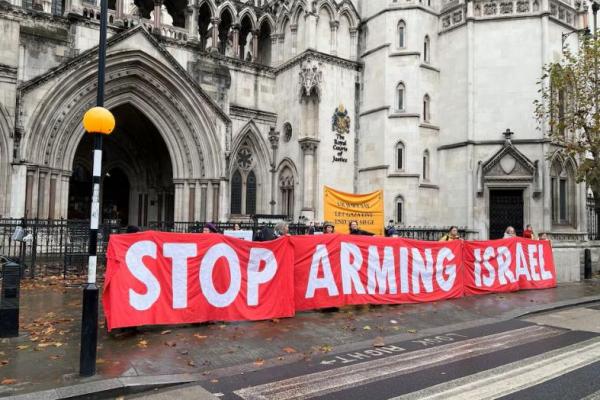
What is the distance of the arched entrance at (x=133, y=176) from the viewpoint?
2466 centimetres

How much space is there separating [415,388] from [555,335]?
4.21 metres

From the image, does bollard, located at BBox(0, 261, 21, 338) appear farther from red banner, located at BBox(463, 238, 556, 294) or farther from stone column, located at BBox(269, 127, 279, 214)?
stone column, located at BBox(269, 127, 279, 214)

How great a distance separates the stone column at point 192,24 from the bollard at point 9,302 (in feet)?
56.1

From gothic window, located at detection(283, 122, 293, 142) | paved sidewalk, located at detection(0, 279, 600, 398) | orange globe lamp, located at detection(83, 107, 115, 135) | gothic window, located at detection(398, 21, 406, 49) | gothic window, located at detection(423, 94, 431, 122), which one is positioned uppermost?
gothic window, located at detection(398, 21, 406, 49)

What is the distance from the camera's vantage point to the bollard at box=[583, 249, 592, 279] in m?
16.0

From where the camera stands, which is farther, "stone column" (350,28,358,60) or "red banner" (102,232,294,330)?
"stone column" (350,28,358,60)

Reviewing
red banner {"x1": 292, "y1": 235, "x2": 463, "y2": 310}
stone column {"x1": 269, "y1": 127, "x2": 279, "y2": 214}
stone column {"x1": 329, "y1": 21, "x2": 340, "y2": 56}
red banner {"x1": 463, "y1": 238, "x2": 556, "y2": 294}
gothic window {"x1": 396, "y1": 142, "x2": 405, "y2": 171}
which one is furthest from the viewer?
stone column {"x1": 269, "y1": 127, "x2": 279, "y2": 214}

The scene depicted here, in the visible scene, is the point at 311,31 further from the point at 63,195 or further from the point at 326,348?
the point at 326,348

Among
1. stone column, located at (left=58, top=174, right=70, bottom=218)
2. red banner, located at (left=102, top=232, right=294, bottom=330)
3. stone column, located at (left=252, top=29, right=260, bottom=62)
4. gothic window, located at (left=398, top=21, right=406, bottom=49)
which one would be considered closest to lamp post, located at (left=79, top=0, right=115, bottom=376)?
red banner, located at (left=102, top=232, right=294, bottom=330)

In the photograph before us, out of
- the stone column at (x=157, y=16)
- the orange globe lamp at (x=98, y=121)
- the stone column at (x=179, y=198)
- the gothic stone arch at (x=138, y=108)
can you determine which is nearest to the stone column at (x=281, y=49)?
the gothic stone arch at (x=138, y=108)

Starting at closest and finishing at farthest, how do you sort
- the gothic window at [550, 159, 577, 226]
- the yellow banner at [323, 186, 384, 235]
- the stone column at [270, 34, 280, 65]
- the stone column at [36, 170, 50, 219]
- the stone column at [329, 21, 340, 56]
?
the yellow banner at [323, 186, 384, 235], the stone column at [36, 170, 50, 219], the gothic window at [550, 159, 577, 226], the stone column at [329, 21, 340, 56], the stone column at [270, 34, 280, 65]

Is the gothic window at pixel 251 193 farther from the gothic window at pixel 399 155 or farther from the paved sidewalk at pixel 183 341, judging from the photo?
the paved sidewalk at pixel 183 341

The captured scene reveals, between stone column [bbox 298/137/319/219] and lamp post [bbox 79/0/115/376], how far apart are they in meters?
16.3

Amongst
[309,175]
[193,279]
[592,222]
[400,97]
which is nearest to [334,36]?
[400,97]
